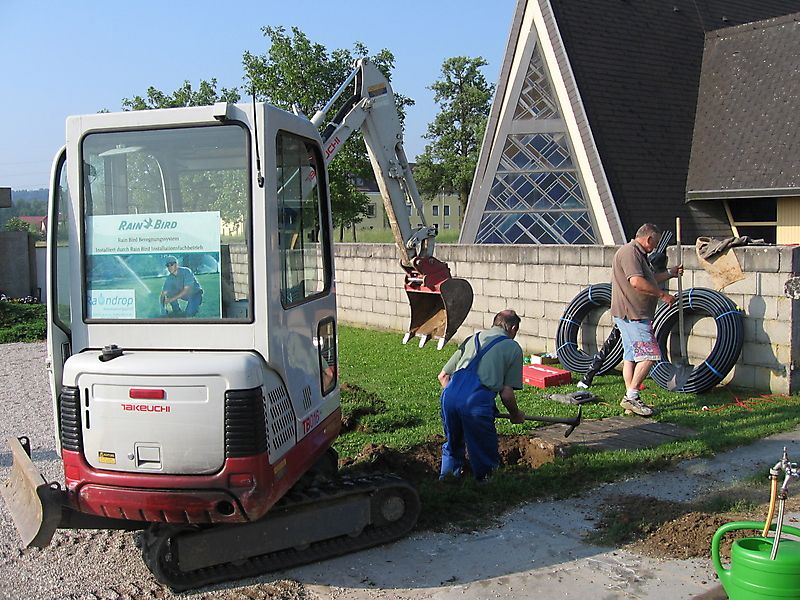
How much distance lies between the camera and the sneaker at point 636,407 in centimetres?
807

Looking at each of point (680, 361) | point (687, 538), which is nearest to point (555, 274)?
point (680, 361)

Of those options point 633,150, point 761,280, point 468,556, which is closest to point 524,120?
point 633,150

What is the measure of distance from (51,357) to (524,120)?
13.7 meters

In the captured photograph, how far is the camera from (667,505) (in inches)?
227

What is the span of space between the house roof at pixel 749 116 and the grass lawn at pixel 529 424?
22.7 ft

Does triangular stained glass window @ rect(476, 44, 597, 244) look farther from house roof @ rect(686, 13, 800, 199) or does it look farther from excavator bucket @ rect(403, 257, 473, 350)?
excavator bucket @ rect(403, 257, 473, 350)

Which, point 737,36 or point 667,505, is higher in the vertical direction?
point 737,36

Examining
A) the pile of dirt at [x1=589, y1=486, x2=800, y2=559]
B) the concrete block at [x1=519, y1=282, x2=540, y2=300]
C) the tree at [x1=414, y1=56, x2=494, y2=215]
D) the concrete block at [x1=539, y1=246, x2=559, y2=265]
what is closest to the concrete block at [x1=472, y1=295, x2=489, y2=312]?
the concrete block at [x1=519, y1=282, x2=540, y2=300]

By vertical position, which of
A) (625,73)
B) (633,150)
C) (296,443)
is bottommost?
(296,443)

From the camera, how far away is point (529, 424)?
7.80m

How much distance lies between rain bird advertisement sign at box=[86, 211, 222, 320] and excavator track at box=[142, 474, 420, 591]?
1295mm

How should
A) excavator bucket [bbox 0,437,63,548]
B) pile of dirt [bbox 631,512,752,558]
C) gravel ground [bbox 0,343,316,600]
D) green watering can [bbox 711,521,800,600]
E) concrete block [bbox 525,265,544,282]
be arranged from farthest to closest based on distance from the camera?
1. concrete block [bbox 525,265,544,282]
2. pile of dirt [bbox 631,512,752,558]
3. gravel ground [bbox 0,343,316,600]
4. excavator bucket [bbox 0,437,63,548]
5. green watering can [bbox 711,521,800,600]

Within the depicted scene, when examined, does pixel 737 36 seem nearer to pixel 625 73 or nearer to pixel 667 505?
pixel 625 73

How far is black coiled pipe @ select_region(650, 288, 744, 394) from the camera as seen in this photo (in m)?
8.81
